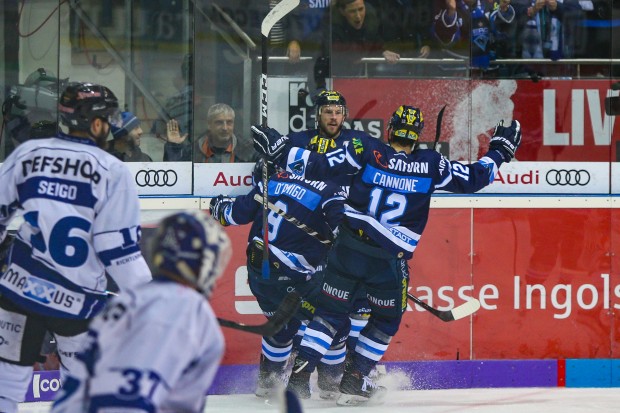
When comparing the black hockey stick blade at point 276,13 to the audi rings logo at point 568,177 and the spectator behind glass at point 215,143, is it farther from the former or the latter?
the audi rings logo at point 568,177

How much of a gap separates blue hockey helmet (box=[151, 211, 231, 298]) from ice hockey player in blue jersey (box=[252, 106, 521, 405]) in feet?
11.6

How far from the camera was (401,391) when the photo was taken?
6.55 m

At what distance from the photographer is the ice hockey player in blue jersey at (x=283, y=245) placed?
231 inches

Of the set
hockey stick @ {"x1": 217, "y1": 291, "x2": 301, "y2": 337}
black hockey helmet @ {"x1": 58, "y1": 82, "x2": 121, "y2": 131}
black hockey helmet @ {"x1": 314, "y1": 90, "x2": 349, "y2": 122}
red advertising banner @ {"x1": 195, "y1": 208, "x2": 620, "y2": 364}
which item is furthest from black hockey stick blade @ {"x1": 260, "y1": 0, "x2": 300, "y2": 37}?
black hockey helmet @ {"x1": 58, "y1": 82, "x2": 121, "y2": 131}

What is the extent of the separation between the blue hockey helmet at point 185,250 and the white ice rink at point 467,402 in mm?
3355

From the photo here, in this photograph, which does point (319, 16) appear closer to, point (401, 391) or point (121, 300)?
point (401, 391)

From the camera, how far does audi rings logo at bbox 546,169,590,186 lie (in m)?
6.78

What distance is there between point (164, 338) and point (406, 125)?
12.4 feet

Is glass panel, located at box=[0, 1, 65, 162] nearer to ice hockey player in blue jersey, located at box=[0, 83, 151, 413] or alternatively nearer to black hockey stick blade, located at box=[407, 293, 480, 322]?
black hockey stick blade, located at box=[407, 293, 480, 322]

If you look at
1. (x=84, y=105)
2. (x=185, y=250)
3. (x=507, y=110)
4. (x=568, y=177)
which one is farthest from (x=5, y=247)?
(x=568, y=177)

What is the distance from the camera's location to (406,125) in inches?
236

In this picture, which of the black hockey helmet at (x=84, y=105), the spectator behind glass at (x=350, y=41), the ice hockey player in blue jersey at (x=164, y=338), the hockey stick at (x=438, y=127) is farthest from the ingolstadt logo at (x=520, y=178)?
the ice hockey player in blue jersey at (x=164, y=338)

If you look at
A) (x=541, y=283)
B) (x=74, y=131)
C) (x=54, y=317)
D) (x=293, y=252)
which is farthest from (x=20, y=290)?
(x=541, y=283)

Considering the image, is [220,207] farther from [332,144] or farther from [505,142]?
[505,142]
